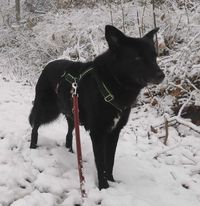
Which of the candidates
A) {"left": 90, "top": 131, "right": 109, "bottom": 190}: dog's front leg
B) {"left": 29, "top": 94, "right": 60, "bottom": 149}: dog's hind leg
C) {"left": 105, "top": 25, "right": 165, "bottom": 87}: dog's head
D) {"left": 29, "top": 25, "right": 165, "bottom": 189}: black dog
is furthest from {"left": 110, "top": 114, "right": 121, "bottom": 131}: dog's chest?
{"left": 29, "top": 94, "right": 60, "bottom": 149}: dog's hind leg

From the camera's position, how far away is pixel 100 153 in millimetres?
3422

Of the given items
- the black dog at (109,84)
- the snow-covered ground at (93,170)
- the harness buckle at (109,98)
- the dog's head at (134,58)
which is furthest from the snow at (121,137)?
the dog's head at (134,58)

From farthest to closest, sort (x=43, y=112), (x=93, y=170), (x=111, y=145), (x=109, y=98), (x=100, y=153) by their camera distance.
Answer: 1. (x=43, y=112)
2. (x=93, y=170)
3. (x=111, y=145)
4. (x=100, y=153)
5. (x=109, y=98)

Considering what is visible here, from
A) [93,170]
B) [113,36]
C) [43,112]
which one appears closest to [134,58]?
[113,36]

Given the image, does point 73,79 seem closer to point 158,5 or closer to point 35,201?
point 35,201

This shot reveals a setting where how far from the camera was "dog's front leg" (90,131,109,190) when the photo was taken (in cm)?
338

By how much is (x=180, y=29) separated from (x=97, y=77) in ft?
14.7

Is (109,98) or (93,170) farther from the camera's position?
(93,170)

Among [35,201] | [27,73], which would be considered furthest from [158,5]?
[35,201]

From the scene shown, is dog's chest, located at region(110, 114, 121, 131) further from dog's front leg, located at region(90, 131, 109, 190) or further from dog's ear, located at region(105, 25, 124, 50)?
dog's ear, located at region(105, 25, 124, 50)

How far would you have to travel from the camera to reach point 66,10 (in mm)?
10938

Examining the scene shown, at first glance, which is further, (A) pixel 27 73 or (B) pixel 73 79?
(A) pixel 27 73

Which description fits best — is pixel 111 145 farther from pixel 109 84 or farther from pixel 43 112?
pixel 43 112

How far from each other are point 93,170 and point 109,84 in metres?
1.10
